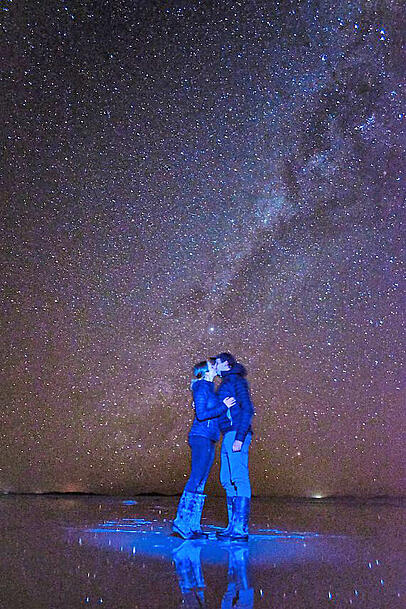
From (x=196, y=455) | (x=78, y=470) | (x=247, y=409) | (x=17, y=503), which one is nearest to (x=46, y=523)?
(x=196, y=455)

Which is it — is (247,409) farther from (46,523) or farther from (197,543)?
(46,523)

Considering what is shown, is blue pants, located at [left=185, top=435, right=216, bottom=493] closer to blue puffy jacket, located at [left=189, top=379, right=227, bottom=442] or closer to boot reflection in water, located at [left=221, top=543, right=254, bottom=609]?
blue puffy jacket, located at [left=189, top=379, right=227, bottom=442]

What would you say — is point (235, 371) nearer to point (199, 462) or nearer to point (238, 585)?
point (199, 462)

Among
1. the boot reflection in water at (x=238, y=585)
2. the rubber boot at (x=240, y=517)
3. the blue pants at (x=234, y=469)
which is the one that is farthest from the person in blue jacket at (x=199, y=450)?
the boot reflection in water at (x=238, y=585)

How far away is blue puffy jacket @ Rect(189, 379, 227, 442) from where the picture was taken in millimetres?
4776

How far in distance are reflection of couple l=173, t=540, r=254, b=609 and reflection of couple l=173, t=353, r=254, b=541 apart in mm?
420

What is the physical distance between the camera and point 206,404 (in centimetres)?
481

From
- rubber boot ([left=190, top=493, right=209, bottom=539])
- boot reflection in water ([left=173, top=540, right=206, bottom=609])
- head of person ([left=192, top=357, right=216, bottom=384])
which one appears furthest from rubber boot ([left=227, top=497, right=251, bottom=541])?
head of person ([left=192, top=357, right=216, bottom=384])

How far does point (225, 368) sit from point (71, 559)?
1.74 metres

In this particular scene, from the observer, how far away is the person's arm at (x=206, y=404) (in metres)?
4.77

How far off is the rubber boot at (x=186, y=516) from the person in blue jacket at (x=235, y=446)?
221 millimetres

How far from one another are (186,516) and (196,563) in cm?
123

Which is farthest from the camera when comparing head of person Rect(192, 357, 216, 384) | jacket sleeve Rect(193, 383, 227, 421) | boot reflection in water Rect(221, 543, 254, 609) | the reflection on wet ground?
head of person Rect(192, 357, 216, 384)

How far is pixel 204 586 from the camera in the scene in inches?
117
